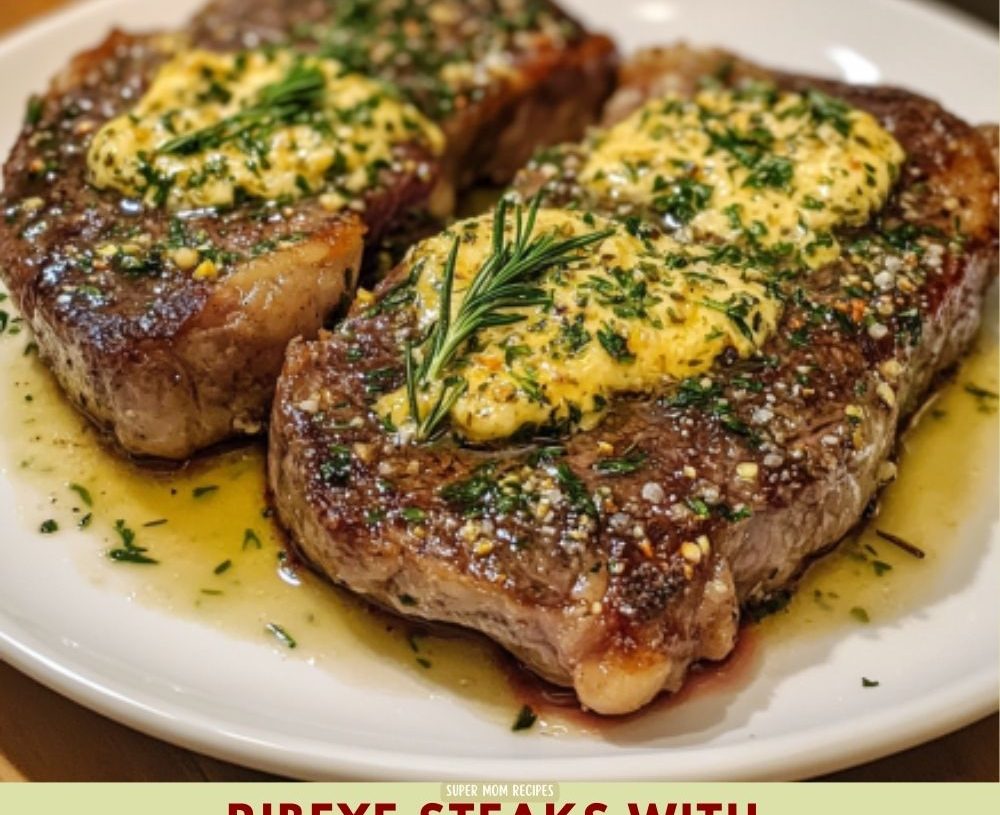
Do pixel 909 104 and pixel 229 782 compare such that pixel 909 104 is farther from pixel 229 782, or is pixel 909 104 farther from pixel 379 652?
pixel 229 782

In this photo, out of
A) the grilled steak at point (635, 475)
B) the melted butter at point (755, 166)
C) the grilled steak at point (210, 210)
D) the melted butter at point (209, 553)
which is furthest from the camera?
the melted butter at point (755, 166)

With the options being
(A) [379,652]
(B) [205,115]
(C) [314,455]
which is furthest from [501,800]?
(B) [205,115]

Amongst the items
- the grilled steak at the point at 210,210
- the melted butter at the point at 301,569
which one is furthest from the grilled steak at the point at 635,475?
the grilled steak at the point at 210,210

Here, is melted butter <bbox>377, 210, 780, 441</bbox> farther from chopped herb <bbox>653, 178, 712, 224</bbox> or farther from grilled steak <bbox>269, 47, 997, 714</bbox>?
chopped herb <bbox>653, 178, 712, 224</bbox>

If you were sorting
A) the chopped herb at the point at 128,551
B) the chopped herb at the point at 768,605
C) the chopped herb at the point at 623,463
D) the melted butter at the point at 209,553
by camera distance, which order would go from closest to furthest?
the chopped herb at the point at 623,463
the melted butter at the point at 209,553
the chopped herb at the point at 768,605
the chopped herb at the point at 128,551

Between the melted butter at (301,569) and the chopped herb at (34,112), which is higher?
the chopped herb at (34,112)

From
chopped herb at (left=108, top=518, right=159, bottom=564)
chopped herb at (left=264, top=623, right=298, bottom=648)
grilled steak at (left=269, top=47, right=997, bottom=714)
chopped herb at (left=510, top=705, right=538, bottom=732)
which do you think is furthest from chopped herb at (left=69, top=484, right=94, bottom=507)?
chopped herb at (left=510, top=705, right=538, bottom=732)

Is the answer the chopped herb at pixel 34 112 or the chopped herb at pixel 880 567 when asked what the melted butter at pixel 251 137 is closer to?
the chopped herb at pixel 34 112
